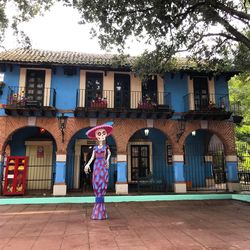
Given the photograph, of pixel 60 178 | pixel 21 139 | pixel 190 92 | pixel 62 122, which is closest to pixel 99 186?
pixel 60 178

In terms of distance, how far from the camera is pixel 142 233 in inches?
251

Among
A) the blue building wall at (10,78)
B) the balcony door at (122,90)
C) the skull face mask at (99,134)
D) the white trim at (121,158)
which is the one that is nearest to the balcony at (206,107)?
the balcony door at (122,90)

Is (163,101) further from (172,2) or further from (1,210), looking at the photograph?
(1,210)

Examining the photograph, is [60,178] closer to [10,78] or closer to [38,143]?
[38,143]

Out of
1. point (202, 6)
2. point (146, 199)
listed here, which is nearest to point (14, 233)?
point (146, 199)

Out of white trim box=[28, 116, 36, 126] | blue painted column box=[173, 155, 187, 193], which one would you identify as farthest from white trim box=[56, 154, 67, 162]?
blue painted column box=[173, 155, 187, 193]

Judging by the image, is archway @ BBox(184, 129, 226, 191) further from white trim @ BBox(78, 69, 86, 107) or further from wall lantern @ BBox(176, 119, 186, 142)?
white trim @ BBox(78, 69, 86, 107)

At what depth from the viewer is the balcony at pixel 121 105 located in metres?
13.2

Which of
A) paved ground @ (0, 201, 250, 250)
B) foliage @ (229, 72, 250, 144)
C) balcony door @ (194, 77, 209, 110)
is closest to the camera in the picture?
paved ground @ (0, 201, 250, 250)

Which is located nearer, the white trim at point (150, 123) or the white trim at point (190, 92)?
the white trim at point (150, 123)

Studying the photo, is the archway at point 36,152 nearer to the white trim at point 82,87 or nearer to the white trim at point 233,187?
the white trim at point 82,87

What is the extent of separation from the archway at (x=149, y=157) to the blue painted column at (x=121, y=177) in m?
1.70

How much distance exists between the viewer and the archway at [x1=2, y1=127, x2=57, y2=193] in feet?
47.4

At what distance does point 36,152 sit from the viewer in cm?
1494
